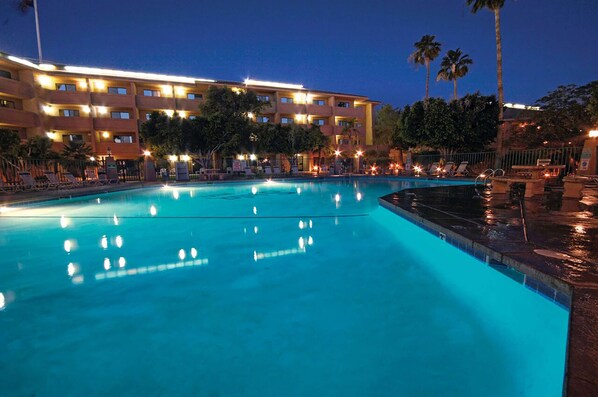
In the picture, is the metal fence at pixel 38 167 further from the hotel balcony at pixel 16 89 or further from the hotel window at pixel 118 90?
the hotel window at pixel 118 90

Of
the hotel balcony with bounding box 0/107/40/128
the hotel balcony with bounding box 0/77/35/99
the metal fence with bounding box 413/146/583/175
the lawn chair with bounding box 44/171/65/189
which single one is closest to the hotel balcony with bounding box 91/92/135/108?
the hotel balcony with bounding box 0/77/35/99

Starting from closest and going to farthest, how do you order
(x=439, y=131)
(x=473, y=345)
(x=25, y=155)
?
(x=473, y=345) < (x=25, y=155) < (x=439, y=131)

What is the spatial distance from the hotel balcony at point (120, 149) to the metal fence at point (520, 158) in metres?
29.2

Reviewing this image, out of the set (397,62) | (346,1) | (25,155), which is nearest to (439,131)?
(25,155)

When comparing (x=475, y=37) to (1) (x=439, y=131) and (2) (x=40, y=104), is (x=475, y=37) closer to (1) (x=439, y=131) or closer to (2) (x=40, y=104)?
(1) (x=439, y=131)

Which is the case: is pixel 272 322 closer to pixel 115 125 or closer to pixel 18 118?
pixel 18 118

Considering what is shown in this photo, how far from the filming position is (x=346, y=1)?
6303 cm

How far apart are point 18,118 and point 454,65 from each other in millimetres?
39257

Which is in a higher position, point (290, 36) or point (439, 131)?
point (290, 36)

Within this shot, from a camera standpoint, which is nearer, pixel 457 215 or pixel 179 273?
pixel 179 273

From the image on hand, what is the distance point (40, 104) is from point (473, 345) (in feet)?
125

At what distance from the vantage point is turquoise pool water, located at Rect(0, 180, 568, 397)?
252cm

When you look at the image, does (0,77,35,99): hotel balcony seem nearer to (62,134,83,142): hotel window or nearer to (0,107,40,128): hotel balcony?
(0,107,40,128): hotel balcony

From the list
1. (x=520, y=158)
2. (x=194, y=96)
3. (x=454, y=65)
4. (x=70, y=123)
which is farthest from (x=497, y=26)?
(x=70, y=123)
